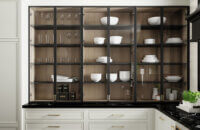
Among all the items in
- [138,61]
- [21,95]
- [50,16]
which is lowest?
[21,95]

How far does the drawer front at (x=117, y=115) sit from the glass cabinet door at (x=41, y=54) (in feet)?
2.66

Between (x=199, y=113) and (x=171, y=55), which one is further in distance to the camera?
(x=171, y=55)

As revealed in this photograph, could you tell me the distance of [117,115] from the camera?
3.37m

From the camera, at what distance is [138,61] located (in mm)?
3793

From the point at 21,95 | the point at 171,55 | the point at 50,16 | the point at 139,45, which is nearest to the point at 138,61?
the point at 139,45

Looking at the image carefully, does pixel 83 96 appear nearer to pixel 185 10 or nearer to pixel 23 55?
pixel 23 55

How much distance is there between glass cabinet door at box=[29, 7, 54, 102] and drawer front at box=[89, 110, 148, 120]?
0.81m

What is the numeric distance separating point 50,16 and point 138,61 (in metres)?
1.59

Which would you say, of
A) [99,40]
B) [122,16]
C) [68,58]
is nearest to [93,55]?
[99,40]

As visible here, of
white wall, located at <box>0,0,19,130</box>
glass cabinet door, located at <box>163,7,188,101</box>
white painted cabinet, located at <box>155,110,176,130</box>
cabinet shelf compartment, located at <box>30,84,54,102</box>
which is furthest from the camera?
cabinet shelf compartment, located at <box>30,84,54,102</box>

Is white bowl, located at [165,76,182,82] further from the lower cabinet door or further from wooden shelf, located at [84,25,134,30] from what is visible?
wooden shelf, located at [84,25,134,30]

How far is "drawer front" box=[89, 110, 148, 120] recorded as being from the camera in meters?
3.37

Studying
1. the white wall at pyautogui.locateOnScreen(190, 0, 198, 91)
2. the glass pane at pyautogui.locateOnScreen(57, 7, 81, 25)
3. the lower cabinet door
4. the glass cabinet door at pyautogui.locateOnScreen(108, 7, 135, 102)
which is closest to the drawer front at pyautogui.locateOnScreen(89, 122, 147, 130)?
the lower cabinet door

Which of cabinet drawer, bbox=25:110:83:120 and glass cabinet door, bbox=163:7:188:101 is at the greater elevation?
glass cabinet door, bbox=163:7:188:101
